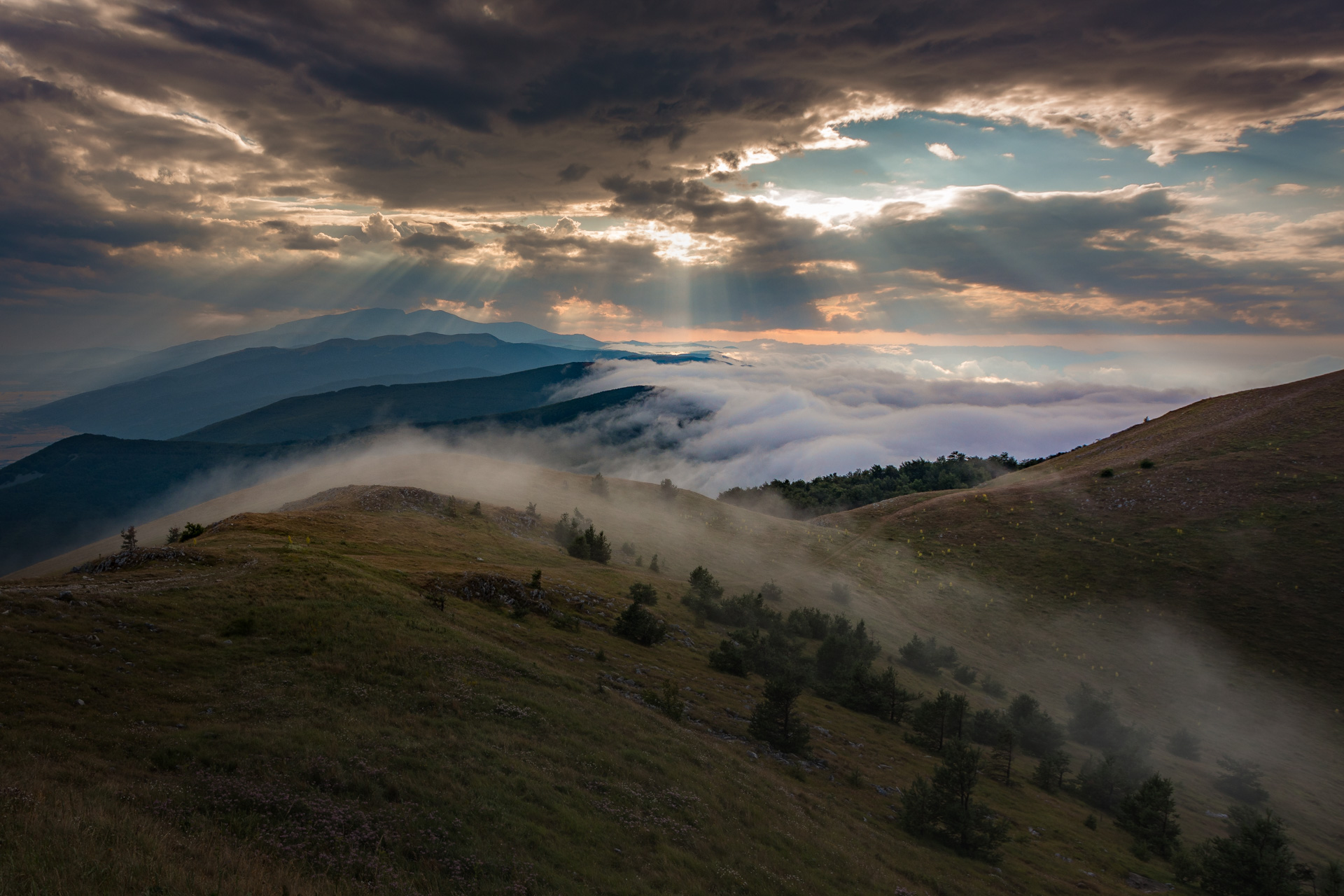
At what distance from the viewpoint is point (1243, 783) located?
44094 mm

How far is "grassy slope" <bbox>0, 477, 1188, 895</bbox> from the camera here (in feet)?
39.1

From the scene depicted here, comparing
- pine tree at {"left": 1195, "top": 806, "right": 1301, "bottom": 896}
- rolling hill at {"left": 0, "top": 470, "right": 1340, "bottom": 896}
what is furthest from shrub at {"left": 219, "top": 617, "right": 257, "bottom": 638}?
pine tree at {"left": 1195, "top": 806, "right": 1301, "bottom": 896}

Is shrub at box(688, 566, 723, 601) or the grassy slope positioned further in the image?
shrub at box(688, 566, 723, 601)

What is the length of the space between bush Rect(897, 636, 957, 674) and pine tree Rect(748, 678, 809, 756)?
3329cm

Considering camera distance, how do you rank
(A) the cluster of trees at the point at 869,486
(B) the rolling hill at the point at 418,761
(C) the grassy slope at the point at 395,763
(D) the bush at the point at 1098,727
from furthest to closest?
(A) the cluster of trees at the point at 869,486 → (D) the bush at the point at 1098,727 → (B) the rolling hill at the point at 418,761 → (C) the grassy slope at the point at 395,763

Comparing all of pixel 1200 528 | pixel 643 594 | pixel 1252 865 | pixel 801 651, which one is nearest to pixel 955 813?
pixel 1252 865

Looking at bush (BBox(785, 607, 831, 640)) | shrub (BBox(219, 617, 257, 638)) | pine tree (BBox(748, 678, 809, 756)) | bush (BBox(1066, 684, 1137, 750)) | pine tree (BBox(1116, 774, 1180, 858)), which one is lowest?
bush (BBox(1066, 684, 1137, 750))

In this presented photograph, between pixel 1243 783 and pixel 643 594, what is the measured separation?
5082 centimetres

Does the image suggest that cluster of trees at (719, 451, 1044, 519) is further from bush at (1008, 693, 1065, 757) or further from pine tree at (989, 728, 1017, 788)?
pine tree at (989, 728, 1017, 788)

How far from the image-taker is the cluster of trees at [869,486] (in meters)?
145

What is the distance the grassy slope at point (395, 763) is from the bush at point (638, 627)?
6.37 meters

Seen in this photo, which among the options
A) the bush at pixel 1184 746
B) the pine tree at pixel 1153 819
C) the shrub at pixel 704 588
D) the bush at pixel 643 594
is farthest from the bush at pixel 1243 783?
the bush at pixel 643 594

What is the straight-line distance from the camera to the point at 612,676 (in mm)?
33750

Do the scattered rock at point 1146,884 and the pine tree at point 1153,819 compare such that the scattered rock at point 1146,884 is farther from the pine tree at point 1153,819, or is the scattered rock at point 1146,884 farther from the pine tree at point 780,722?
the pine tree at point 780,722
